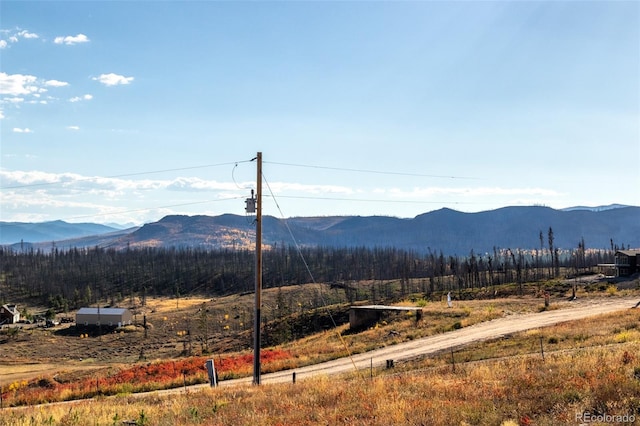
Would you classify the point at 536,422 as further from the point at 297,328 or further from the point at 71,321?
the point at 71,321

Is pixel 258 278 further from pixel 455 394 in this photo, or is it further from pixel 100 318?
pixel 100 318

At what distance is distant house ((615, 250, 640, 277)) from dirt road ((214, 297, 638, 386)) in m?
39.4

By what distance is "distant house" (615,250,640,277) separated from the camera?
7962 centimetres

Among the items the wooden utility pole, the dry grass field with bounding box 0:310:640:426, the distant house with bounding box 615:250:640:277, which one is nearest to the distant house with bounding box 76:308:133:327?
the distant house with bounding box 615:250:640:277

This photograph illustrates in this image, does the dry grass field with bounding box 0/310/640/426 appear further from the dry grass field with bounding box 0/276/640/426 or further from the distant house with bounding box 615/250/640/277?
the distant house with bounding box 615/250/640/277

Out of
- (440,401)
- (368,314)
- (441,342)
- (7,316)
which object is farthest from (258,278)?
(7,316)

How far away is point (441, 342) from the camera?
34531 mm

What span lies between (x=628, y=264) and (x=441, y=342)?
60.3m

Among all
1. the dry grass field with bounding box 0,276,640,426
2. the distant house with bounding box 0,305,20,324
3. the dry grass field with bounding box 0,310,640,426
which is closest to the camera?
the dry grass field with bounding box 0,310,640,426

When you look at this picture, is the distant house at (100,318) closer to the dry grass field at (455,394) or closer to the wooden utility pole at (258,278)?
the dry grass field at (455,394)

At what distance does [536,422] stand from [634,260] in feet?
263

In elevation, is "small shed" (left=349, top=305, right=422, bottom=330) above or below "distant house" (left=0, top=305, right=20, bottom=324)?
above

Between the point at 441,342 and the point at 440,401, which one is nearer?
the point at 440,401

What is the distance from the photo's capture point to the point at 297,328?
219ft
